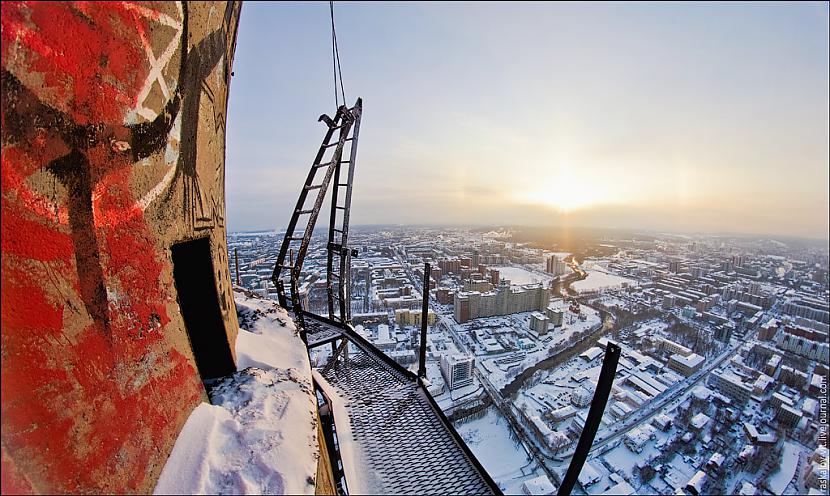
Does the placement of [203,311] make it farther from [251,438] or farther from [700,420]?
[700,420]

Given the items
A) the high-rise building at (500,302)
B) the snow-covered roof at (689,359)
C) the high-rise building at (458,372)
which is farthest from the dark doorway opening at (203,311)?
the snow-covered roof at (689,359)

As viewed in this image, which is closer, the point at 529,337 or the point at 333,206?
the point at 333,206

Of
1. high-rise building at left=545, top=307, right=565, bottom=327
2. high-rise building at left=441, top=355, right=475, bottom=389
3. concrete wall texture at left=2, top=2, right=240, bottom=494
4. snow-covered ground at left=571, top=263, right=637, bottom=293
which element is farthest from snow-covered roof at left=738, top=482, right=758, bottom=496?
snow-covered ground at left=571, top=263, right=637, bottom=293

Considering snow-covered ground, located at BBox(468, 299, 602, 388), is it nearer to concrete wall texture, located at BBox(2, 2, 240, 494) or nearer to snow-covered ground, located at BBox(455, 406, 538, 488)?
snow-covered ground, located at BBox(455, 406, 538, 488)

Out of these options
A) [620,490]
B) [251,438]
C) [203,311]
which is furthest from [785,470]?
[203,311]

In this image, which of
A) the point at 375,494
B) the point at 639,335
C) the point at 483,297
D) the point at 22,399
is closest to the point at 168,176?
the point at 22,399

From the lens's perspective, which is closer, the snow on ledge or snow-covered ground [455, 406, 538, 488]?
the snow on ledge

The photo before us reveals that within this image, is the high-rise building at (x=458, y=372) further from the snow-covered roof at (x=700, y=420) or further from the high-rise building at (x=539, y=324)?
the snow-covered roof at (x=700, y=420)
